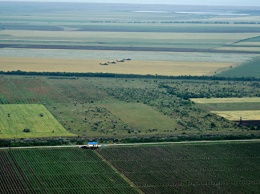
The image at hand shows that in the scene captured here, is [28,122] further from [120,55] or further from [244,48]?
[244,48]

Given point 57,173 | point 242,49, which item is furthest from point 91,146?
point 242,49

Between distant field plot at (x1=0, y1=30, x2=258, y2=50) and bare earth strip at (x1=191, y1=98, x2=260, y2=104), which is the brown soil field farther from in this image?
distant field plot at (x1=0, y1=30, x2=258, y2=50)

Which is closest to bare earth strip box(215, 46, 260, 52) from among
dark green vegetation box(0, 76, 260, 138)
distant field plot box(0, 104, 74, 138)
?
dark green vegetation box(0, 76, 260, 138)

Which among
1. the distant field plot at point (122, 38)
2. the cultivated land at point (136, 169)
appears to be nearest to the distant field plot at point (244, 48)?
the distant field plot at point (122, 38)

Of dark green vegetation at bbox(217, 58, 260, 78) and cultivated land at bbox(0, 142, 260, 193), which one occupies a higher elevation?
cultivated land at bbox(0, 142, 260, 193)

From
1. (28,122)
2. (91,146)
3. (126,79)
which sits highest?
(91,146)

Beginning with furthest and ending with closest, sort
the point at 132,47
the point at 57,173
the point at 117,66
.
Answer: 1. the point at 132,47
2. the point at 117,66
3. the point at 57,173

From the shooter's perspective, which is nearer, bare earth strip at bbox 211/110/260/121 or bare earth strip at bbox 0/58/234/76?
bare earth strip at bbox 211/110/260/121
